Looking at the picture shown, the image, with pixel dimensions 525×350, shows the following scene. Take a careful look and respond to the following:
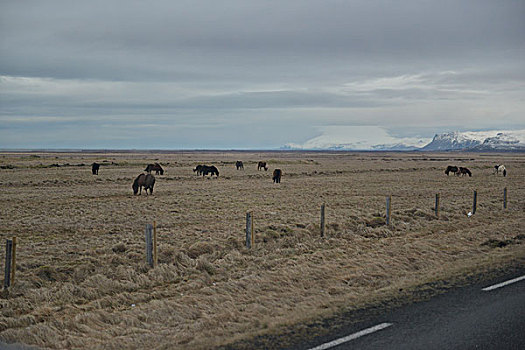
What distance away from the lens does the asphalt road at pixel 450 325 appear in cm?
661

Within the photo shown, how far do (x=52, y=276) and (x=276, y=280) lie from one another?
524cm

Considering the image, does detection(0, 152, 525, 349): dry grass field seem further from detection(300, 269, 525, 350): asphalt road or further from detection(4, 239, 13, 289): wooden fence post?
detection(300, 269, 525, 350): asphalt road

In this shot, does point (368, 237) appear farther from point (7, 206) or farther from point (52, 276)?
point (7, 206)

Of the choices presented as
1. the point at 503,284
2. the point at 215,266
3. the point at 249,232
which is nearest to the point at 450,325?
the point at 503,284

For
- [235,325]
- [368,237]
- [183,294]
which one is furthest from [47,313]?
[368,237]

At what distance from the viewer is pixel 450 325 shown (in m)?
7.37

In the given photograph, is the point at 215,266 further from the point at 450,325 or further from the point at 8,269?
the point at 450,325

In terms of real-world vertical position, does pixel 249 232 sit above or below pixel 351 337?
above

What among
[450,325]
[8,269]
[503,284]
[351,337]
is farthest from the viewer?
[8,269]

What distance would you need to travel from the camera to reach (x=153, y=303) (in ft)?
29.5

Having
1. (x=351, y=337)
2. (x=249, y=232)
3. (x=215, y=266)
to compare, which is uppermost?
(x=249, y=232)

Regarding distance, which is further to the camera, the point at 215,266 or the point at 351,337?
the point at 215,266

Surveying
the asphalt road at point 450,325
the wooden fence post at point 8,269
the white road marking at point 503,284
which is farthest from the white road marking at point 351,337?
the wooden fence post at point 8,269

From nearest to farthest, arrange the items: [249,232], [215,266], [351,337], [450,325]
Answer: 1. [351,337]
2. [450,325]
3. [215,266]
4. [249,232]
